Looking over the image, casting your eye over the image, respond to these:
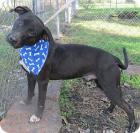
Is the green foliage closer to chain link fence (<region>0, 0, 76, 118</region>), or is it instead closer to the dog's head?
chain link fence (<region>0, 0, 76, 118</region>)

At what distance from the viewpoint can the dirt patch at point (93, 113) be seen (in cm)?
442

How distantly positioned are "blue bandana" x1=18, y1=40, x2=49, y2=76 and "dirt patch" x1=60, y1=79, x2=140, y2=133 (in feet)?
2.42

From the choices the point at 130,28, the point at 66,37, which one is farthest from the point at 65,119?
the point at 130,28

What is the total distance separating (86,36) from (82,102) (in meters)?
4.52

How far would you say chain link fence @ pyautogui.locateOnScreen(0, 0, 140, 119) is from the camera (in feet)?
16.0

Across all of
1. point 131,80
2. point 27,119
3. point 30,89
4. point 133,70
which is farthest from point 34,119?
point 133,70

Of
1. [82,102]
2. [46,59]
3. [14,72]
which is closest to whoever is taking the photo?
[46,59]

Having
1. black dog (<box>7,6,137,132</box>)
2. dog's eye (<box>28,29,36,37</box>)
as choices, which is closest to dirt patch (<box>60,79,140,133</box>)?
black dog (<box>7,6,137,132</box>)

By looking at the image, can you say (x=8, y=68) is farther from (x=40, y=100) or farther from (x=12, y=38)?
(x=12, y=38)

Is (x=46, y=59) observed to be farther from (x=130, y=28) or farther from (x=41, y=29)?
(x=130, y=28)

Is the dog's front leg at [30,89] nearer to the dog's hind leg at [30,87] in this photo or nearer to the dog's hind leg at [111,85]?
the dog's hind leg at [30,87]

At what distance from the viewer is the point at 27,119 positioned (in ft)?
13.5

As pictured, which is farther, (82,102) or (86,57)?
(82,102)

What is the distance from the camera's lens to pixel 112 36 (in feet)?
31.7
